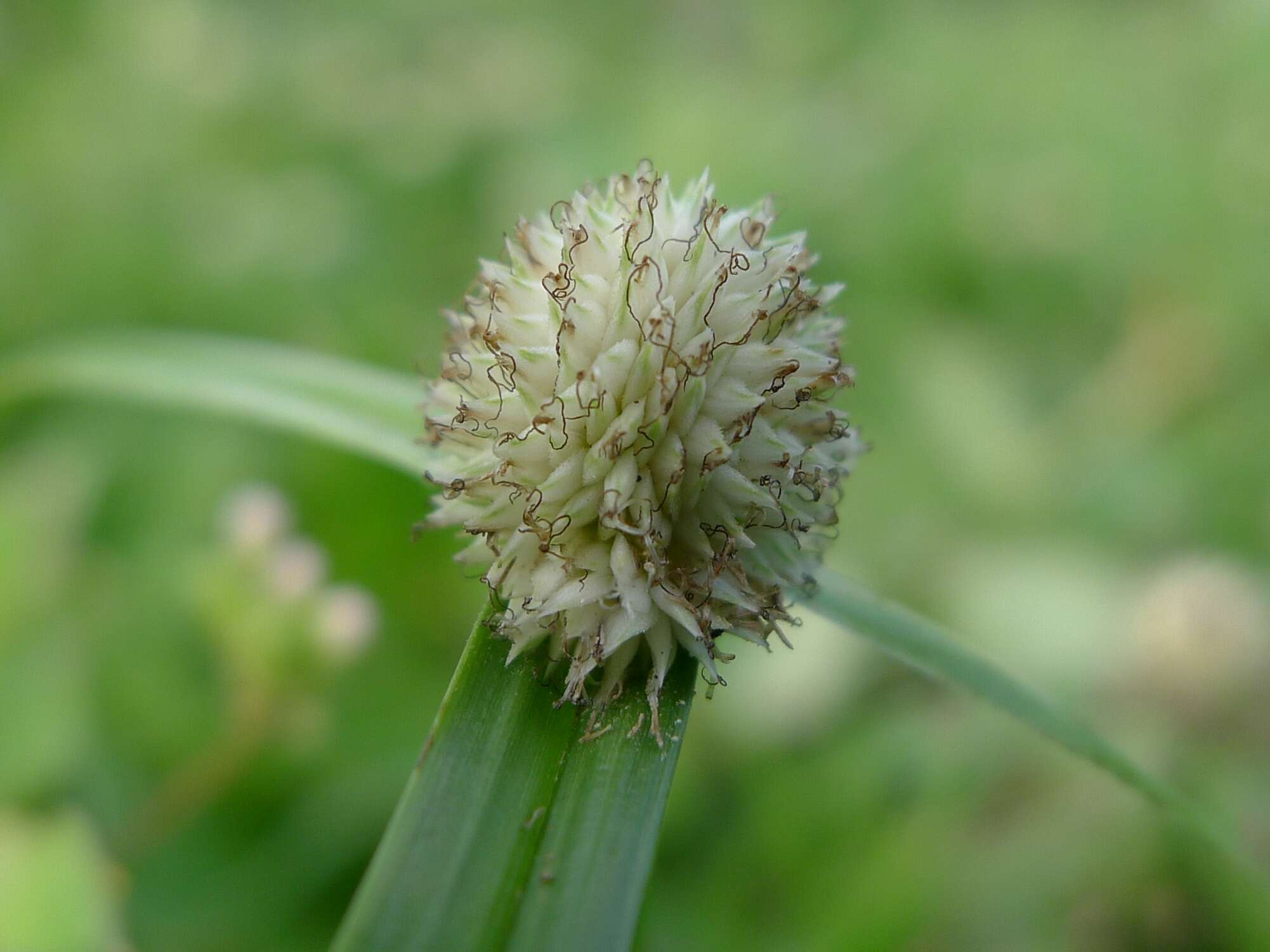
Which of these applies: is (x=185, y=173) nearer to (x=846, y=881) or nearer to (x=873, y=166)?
(x=873, y=166)

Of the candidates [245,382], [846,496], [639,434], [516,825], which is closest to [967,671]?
[639,434]

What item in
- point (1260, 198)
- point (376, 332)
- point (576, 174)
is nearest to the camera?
point (376, 332)

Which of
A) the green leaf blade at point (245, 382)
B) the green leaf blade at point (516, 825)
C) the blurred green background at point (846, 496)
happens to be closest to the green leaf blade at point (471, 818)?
the green leaf blade at point (516, 825)

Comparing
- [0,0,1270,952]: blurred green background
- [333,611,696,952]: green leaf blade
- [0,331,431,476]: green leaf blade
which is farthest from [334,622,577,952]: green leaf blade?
[0,0,1270,952]: blurred green background

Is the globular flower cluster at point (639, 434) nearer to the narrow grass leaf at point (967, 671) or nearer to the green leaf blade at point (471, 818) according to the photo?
the green leaf blade at point (471, 818)

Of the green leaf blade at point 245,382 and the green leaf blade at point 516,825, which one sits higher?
the green leaf blade at point 245,382

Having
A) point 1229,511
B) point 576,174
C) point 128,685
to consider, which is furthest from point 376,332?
point 1229,511

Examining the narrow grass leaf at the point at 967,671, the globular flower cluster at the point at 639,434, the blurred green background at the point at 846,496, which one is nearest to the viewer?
the globular flower cluster at the point at 639,434

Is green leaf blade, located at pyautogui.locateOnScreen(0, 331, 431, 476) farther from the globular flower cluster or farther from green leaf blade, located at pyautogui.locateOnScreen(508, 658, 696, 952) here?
green leaf blade, located at pyautogui.locateOnScreen(508, 658, 696, 952)
